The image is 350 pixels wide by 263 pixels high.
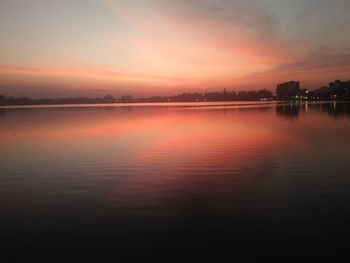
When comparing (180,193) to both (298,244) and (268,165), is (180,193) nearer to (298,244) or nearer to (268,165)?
(298,244)

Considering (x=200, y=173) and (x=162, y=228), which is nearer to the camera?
(x=162, y=228)

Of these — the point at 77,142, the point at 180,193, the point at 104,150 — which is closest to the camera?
the point at 180,193

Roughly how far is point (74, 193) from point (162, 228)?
22.4 ft

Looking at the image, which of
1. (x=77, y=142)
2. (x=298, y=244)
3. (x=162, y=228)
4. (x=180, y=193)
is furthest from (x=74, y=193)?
(x=77, y=142)

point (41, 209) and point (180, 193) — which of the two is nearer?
point (41, 209)

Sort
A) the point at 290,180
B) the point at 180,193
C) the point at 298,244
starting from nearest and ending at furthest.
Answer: the point at 298,244, the point at 180,193, the point at 290,180

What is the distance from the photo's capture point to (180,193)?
53.4ft

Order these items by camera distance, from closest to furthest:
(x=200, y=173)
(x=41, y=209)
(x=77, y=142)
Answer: (x=41, y=209) < (x=200, y=173) < (x=77, y=142)

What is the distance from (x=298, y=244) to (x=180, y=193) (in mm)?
6981

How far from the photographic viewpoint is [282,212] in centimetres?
1331

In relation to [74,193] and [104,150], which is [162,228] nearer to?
[74,193]

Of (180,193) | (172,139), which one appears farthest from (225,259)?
(172,139)

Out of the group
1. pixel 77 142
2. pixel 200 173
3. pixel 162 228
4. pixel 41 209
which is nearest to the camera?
pixel 162 228

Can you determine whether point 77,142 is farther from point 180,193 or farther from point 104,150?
point 180,193
